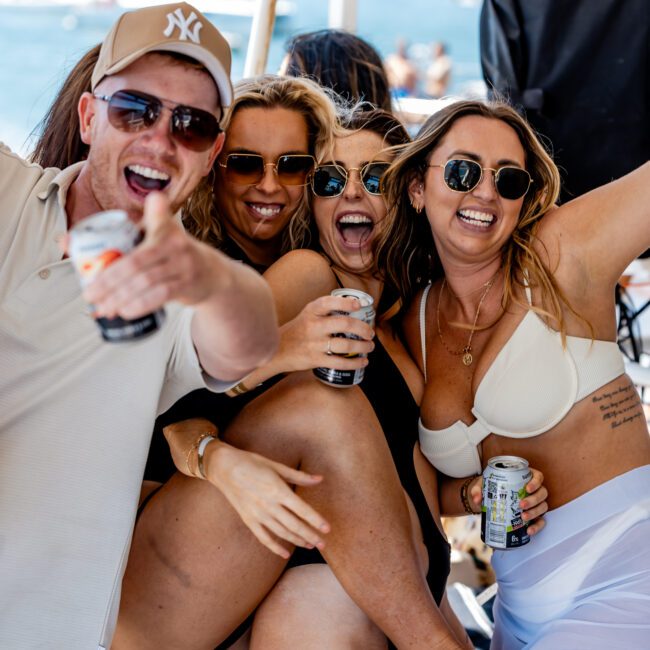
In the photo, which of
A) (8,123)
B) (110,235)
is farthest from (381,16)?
(110,235)

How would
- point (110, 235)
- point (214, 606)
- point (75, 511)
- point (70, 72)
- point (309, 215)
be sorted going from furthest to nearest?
point (309, 215)
point (70, 72)
point (214, 606)
point (75, 511)
point (110, 235)

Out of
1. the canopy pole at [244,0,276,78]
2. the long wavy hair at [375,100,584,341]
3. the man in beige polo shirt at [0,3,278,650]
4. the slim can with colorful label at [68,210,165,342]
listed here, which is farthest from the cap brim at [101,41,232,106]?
the canopy pole at [244,0,276,78]

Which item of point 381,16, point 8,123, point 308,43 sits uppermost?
point 381,16

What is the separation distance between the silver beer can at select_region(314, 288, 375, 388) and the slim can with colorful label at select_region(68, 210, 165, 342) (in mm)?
626

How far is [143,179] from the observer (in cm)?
172

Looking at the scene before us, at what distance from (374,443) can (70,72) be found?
1114mm

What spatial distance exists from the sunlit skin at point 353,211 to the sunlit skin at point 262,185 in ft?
0.31

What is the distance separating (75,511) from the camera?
5.37 ft

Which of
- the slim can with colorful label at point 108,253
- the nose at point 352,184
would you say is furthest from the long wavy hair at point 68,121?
the slim can with colorful label at point 108,253

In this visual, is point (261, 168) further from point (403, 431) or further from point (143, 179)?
point (403, 431)

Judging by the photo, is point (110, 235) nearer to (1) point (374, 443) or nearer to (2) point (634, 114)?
(1) point (374, 443)

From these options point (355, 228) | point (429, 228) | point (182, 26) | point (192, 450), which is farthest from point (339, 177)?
point (192, 450)

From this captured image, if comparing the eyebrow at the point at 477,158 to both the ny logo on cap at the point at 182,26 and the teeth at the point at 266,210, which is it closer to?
the teeth at the point at 266,210

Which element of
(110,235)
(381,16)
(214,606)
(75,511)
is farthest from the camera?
(381,16)
